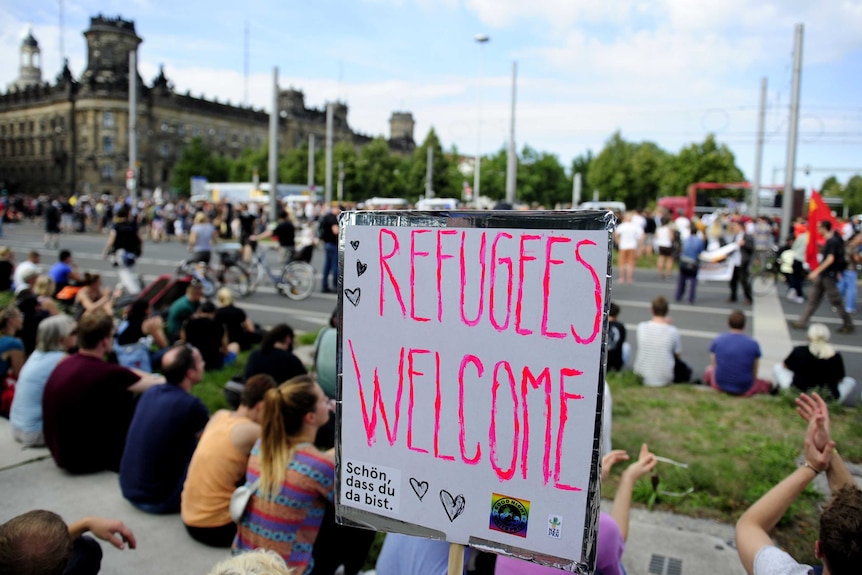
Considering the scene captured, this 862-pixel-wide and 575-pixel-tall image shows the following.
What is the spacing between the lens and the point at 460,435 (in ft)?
6.51

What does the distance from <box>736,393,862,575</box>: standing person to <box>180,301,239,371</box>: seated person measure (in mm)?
5879

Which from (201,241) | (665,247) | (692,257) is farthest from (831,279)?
(201,241)

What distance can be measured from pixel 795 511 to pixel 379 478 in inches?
140

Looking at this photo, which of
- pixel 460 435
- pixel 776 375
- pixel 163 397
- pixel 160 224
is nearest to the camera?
pixel 460 435

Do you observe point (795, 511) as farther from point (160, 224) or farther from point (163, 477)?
point (160, 224)

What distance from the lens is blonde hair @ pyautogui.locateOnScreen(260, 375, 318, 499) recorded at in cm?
329

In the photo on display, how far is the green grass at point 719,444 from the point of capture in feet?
15.2

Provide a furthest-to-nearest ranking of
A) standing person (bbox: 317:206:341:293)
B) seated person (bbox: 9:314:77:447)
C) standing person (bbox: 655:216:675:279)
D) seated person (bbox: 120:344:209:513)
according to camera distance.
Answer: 1. standing person (bbox: 655:216:675:279)
2. standing person (bbox: 317:206:341:293)
3. seated person (bbox: 9:314:77:447)
4. seated person (bbox: 120:344:209:513)

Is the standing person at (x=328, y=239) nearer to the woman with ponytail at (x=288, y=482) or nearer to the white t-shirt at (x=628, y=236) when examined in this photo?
the white t-shirt at (x=628, y=236)

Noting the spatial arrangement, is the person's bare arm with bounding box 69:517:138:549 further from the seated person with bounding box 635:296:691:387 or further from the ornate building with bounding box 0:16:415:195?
the ornate building with bounding box 0:16:415:195

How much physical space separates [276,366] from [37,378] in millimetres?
1725

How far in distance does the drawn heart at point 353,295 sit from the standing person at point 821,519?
162cm

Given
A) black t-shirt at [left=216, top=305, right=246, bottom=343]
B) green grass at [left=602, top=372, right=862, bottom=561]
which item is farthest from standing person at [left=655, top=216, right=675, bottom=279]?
black t-shirt at [left=216, top=305, right=246, bottom=343]

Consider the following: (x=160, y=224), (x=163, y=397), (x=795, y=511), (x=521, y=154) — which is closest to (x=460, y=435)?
(x=163, y=397)
